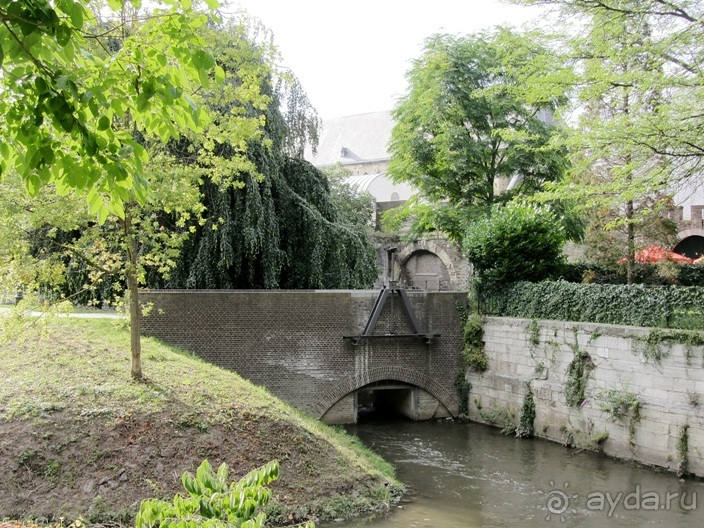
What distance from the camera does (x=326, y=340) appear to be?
16297 millimetres

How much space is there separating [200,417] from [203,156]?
3.92 meters

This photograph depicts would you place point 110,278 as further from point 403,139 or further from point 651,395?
point 651,395

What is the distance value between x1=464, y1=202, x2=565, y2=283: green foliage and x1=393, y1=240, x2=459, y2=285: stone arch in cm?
1011

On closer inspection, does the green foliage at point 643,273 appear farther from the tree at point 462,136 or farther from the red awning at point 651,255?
the tree at point 462,136

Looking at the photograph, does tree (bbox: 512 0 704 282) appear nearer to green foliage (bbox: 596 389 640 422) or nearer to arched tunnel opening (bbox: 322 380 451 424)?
green foliage (bbox: 596 389 640 422)

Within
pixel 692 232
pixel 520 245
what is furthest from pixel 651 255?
pixel 692 232

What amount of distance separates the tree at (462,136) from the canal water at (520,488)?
25.8 feet

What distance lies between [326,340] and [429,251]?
1297 cm

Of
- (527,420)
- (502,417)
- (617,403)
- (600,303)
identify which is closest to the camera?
(617,403)

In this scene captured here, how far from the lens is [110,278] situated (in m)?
16.4

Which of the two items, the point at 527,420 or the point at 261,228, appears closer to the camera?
A: the point at 527,420
